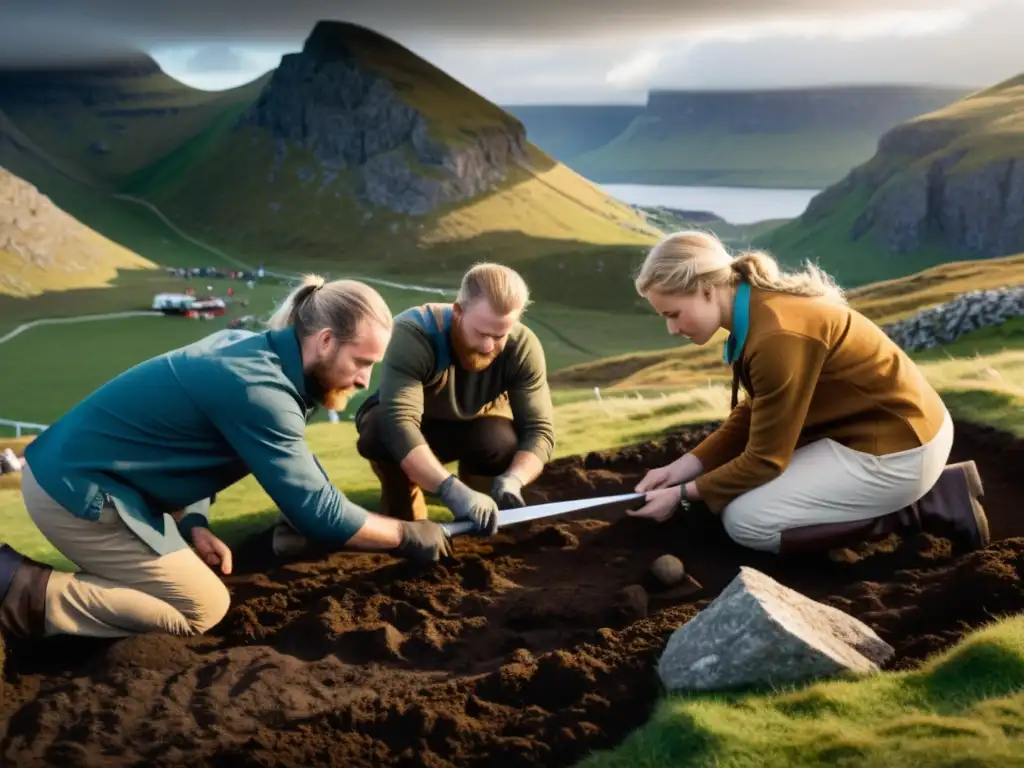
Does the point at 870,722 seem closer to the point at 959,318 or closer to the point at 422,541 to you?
the point at 422,541

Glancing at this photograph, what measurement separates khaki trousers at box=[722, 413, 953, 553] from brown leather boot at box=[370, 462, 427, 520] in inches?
102

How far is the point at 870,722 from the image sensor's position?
4.05m

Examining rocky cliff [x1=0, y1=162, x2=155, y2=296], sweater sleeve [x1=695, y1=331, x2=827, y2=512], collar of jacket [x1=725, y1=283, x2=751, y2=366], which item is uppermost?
collar of jacket [x1=725, y1=283, x2=751, y2=366]

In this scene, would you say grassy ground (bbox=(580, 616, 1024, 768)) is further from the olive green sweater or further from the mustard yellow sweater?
the olive green sweater

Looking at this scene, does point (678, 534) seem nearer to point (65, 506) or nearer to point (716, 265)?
point (716, 265)

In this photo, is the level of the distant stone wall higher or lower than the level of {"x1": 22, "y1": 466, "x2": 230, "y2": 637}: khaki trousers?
lower

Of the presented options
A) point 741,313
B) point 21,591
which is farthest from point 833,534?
point 21,591

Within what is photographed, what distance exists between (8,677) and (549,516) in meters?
3.94

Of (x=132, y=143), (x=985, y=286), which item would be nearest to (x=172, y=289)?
(x=985, y=286)

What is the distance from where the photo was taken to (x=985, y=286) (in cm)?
3897

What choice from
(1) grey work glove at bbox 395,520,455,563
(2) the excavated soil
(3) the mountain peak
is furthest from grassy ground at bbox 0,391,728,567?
(3) the mountain peak

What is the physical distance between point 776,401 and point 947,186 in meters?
133

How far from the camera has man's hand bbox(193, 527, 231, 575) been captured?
6047 millimetres

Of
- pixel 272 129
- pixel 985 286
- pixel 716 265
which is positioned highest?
pixel 272 129
